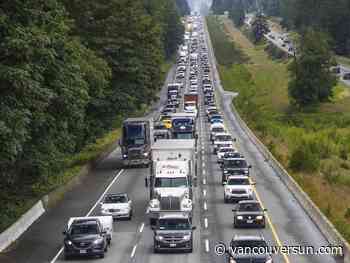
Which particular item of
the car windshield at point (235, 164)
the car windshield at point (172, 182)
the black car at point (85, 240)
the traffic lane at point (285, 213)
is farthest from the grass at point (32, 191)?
the traffic lane at point (285, 213)

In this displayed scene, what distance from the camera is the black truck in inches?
2756

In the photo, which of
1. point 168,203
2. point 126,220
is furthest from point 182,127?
point 168,203

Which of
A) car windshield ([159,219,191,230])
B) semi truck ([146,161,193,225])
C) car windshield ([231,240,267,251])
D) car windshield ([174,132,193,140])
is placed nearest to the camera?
car windshield ([231,240,267,251])

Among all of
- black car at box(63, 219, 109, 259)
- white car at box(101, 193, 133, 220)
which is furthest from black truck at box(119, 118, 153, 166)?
black car at box(63, 219, 109, 259)

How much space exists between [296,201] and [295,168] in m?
15.6

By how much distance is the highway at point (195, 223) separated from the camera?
126 ft

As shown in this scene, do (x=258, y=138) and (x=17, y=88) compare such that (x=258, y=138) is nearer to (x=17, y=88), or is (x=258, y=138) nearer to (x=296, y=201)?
(x=296, y=201)

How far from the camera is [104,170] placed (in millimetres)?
71562

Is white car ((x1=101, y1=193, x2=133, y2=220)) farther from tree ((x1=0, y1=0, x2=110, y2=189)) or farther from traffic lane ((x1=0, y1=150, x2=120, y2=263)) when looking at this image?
tree ((x1=0, y1=0, x2=110, y2=189))

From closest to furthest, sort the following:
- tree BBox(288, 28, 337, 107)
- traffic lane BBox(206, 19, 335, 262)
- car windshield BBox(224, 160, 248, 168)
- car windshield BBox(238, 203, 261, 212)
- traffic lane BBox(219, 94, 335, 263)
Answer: traffic lane BBox(219, 94, 335, 263) < traffic lane BBox(206, 19, 335, 262) < car windshield BBox(238, 203, 261, 212) < car windshield BBox(224, 160, 248, 168) < tree BBox(288, 28, 337, 107)

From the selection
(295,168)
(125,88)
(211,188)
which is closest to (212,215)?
(211,188)

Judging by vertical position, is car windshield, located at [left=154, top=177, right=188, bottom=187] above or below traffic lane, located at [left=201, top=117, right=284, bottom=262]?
above

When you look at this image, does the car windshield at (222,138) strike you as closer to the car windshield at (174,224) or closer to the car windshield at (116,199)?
the car windshield at (116,199)

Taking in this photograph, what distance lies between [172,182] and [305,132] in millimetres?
60882
